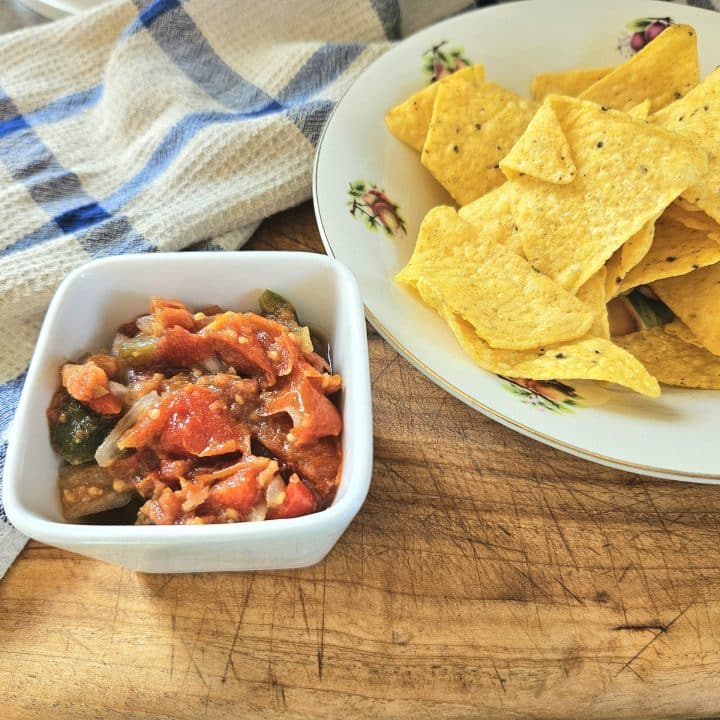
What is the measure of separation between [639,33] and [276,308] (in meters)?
1.19

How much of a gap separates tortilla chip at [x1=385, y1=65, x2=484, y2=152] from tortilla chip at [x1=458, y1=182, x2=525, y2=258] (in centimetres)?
20

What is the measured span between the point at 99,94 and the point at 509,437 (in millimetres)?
1246

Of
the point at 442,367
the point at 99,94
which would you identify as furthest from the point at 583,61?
the point at 99,94

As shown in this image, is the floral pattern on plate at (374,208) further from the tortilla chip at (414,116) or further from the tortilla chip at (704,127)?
the tortilla chip at (704,127)

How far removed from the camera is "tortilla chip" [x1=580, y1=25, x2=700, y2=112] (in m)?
1.46

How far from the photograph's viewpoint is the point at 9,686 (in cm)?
94

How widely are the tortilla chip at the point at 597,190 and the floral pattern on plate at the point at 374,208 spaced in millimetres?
230

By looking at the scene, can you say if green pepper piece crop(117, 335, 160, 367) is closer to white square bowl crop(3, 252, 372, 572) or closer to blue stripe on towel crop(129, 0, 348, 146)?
white square bowl crop(3, 252, 372, 572)

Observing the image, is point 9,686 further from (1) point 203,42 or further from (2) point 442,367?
(1) point 203,42

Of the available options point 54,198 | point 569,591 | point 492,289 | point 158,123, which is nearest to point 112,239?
point 54,198

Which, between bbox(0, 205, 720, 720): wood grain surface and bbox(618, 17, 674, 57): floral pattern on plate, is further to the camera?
bbox(618, 17, 674, 57): floral pattern on plate

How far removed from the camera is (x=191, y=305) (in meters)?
1.05

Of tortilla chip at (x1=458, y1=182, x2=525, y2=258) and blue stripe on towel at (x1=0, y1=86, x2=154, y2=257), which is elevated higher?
blue stripe on towel at (x1=0, y1=86, x2=154, y2=257)

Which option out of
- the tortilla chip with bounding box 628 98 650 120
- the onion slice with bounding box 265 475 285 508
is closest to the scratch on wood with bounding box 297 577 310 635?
the onion slice with bounding box 265 475 285 508
